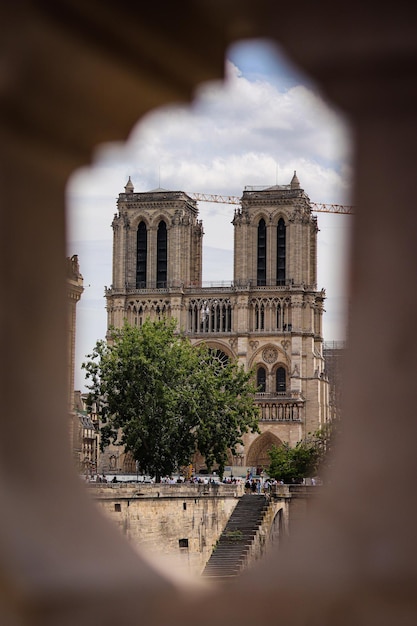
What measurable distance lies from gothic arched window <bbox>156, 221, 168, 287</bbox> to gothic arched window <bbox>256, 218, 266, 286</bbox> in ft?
17.0

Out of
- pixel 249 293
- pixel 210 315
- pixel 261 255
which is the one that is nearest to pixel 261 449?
pixel 210 315

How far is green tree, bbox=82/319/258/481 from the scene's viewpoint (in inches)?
1420

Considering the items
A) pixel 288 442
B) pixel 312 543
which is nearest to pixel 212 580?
pixel 312 543

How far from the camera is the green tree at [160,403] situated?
36062mm

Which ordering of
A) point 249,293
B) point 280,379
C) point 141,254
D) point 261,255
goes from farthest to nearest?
point 141,254 < point 280,379 < point 249,293 < point 261,255

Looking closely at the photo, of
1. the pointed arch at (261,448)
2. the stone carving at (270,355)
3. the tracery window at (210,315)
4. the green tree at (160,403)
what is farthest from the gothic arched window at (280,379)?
the green tree at (160,403)

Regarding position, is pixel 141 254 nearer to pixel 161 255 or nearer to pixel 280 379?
pixel 161 255

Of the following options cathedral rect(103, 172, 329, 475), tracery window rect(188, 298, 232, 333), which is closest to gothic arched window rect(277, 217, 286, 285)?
cathedral rect(103, 172, 329, 475)

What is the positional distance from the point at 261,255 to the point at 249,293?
7.26ft

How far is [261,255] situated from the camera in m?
64.1

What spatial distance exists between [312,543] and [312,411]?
6211 cm

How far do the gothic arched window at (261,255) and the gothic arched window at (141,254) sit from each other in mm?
6340

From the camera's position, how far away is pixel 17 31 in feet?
Answer: 6.71

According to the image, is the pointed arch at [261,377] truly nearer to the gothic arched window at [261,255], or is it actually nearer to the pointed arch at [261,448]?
the pointed arch at [261,448]
